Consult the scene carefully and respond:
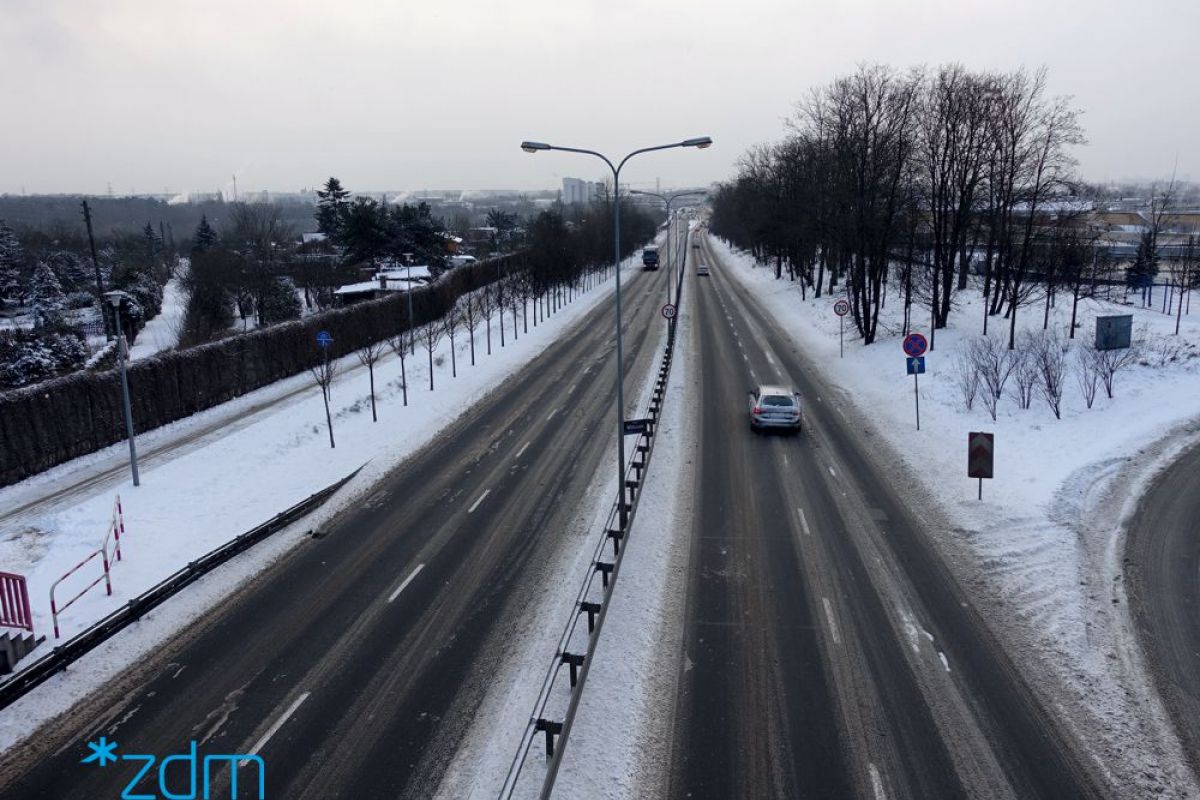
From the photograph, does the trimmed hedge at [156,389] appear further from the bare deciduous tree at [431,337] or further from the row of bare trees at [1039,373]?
the row of bare trees at [1039,373]

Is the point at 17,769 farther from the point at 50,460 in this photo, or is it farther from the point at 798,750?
the point at 50,460

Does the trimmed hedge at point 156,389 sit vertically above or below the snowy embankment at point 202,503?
above

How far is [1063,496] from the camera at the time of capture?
17250mm

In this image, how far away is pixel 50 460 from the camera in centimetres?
2352

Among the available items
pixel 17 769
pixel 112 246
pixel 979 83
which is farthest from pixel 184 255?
pixel 17 769

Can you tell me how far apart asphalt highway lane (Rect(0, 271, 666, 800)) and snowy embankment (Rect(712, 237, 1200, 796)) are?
8.26 metres

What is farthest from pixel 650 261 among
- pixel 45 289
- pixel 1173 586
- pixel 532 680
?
pixel 532 680

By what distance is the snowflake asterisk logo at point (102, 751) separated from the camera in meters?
9.41

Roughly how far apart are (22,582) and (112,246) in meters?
111

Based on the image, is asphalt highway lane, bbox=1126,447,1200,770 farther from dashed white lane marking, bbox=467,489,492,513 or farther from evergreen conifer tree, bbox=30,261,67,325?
evergreen conifer tree, bbox=30,261,67,325

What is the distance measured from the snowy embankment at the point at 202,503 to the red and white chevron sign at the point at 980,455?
49.0 ft

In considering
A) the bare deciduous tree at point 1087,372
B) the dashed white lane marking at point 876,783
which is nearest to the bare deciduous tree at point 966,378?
the bare deciduous tree at point 1087,372

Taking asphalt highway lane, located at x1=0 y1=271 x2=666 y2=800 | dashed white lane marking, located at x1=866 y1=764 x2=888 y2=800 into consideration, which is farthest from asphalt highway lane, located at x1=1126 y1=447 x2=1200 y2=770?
asphalt highway lane, located at x1=0 y1=271 x2=666 y2=800

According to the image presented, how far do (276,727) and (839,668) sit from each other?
26.1ft
